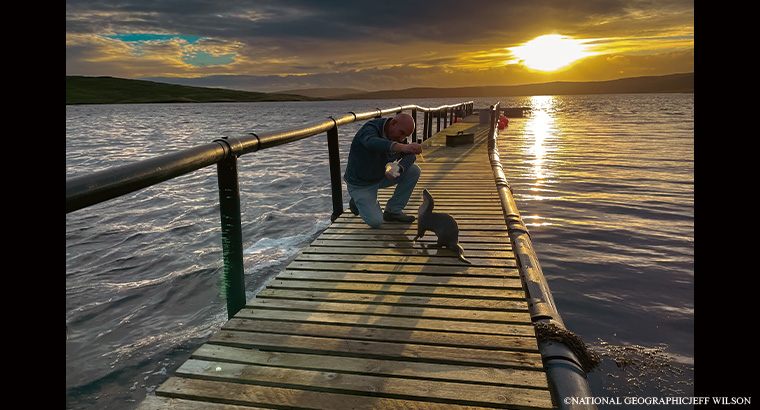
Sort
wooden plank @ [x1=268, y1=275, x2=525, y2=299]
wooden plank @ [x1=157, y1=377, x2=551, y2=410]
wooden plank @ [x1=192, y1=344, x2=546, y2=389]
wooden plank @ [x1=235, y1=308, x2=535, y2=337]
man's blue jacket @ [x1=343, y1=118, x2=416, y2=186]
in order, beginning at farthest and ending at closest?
man's blue jacket @ [x1=343, y1=118, x2=416, y2=186] < wooden plank @ [x1=268, y1=275, x2=525, y2=299] < wooden plank @ [x1=235, y1=308, x2=535, y2=337] < wooden plank @ [x1=192, y1=344, x2=546, y2=389] < wooden plank @ [x1=157, y1=377, x2=551, y2=410]

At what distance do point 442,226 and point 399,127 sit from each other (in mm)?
1083

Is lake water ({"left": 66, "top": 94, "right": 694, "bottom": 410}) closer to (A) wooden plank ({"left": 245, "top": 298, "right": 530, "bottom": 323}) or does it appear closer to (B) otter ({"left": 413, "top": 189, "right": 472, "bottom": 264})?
(B) otter ({"left": 413, "top": 189, "right": 472, "bottom": 264})

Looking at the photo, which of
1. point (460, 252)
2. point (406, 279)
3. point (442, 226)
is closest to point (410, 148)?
point (442, 226)

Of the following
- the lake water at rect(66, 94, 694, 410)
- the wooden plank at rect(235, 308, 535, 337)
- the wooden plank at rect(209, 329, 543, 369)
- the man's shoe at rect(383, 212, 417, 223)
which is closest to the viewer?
the wooden plank at rect(209, 329, 543, 369)

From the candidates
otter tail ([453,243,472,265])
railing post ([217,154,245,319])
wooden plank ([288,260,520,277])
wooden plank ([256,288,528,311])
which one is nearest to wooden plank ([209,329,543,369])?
railing post ([217,154,245,319])

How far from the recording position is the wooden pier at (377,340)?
2.29m

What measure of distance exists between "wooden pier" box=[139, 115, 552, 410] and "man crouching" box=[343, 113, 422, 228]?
30.6 inches

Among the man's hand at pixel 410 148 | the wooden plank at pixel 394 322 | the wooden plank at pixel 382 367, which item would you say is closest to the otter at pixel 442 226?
the man's hand at pixel 410 148

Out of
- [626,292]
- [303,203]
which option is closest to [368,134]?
[626,292]

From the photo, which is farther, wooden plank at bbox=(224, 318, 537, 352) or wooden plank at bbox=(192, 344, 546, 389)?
wooden plank at bbox=(224, 318, 537, 352)

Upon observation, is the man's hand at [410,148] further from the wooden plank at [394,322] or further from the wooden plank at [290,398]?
the wooden plank at [290,398]

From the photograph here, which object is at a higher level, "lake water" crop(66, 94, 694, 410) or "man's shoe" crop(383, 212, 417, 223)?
"man's shoe" crop(383, 212, 417, 223)

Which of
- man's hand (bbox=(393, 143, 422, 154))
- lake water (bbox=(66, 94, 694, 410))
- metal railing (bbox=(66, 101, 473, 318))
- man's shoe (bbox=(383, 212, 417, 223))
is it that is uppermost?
man's hand (bbox=(393, 143, 422, 154))

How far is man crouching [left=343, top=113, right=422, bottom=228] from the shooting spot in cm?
465
